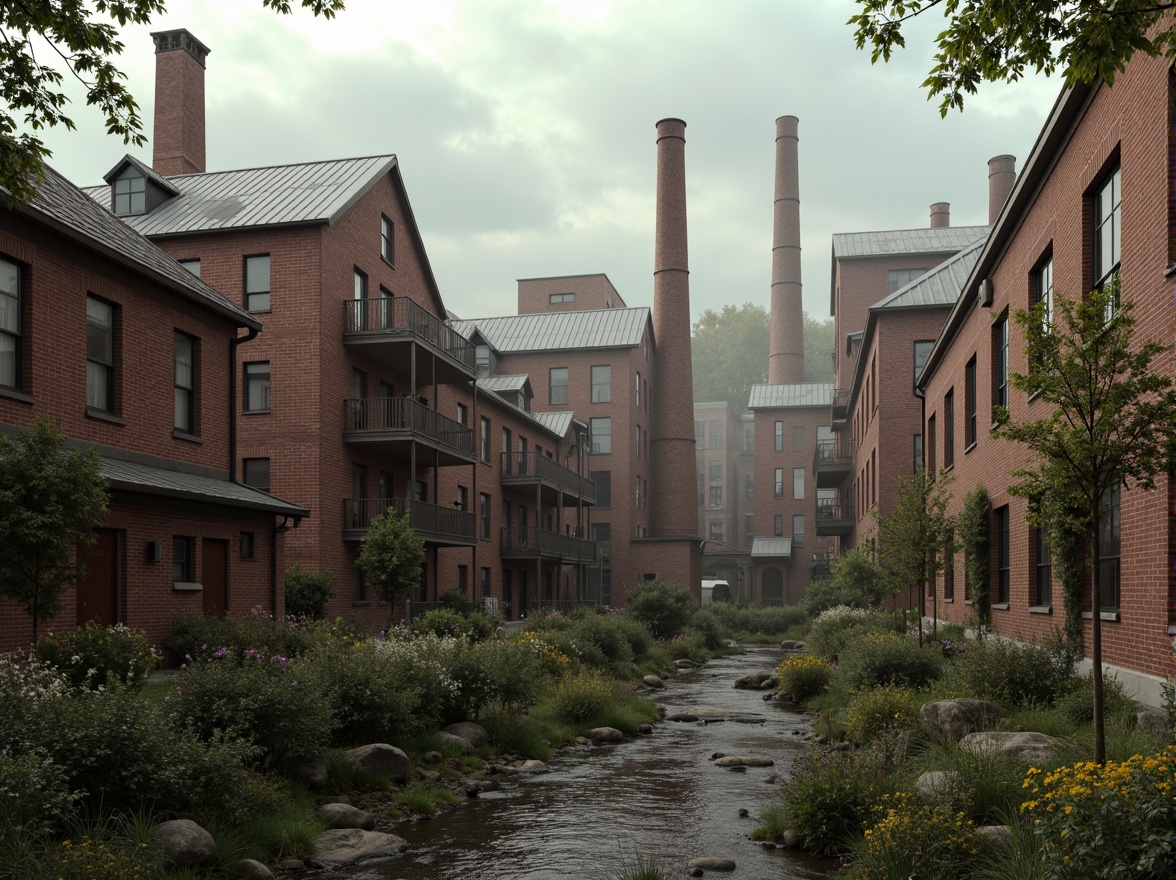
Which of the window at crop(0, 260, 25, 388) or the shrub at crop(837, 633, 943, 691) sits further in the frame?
the shrub at crop(837, 633, 943, 691)

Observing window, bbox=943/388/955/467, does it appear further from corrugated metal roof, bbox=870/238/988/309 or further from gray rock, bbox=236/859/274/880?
gray rock, bbox=236/859/274/880

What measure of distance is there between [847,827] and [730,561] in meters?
63.6

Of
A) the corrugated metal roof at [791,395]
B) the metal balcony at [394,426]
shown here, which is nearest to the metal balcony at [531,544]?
the metal balcony at [394,426]

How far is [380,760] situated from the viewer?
37.8 feet

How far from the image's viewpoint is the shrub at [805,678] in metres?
20.8

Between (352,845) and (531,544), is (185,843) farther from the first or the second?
(531,544)

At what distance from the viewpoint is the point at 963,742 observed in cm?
976

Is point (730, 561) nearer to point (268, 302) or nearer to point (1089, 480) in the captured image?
point (268, 302)

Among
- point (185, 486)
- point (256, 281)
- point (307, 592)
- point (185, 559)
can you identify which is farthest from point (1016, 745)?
point (256, 281)

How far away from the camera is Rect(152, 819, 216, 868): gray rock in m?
7.80

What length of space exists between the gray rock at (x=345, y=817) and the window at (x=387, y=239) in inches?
862

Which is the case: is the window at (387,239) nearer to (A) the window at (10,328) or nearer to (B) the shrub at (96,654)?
(A) the window at (10,328)

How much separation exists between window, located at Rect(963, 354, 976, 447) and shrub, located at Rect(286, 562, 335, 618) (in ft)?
47.6

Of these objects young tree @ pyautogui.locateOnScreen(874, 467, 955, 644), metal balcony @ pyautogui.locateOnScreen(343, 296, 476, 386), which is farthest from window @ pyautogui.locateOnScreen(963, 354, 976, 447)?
metal balcony @ pyautogui.locateOnScreen(343, 296, 476, 386)
